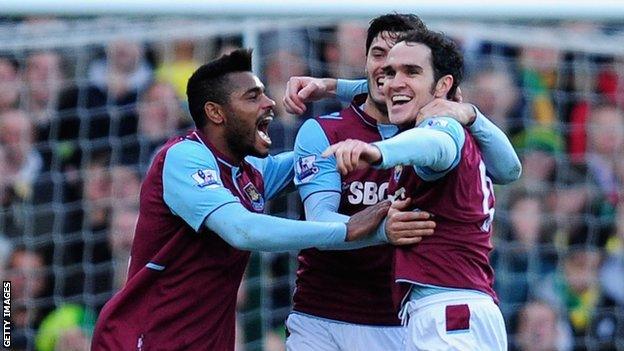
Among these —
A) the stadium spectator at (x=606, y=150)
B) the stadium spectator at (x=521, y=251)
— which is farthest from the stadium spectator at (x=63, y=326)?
the stadium spectator at (x=606, y=150)

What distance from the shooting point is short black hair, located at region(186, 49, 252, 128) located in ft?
20.2

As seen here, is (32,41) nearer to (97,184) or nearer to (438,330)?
(97,184)

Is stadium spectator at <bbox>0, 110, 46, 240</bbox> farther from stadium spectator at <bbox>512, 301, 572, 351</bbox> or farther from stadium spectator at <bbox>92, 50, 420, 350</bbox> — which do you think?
stadium spectator at <bbox>512, 301, 572, 351</bbox>

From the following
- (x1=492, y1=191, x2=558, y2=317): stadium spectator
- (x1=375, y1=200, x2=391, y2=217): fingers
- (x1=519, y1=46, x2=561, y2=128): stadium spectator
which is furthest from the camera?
(x1=519, y1=46, x2=561, y2=128): stadium spectator

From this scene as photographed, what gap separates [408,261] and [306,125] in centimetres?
96

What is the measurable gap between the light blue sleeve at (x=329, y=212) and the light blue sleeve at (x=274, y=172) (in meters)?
0.34

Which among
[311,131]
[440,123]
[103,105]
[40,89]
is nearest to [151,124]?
[103,105]

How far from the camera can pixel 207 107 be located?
6168mm

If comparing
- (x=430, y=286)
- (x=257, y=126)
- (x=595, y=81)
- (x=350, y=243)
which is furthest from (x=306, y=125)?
(x=595, y=81)

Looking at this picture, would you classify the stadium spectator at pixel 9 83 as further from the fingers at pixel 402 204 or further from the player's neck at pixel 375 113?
the fingers at pixel 402 204

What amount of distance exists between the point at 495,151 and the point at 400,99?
16.8 inches

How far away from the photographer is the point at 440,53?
219 inches

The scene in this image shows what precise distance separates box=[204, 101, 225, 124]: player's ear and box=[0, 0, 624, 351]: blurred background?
2.26m

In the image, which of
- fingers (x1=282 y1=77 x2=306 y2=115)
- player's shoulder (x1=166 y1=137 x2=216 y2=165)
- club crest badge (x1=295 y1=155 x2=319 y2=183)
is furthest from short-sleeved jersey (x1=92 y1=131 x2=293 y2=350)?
fingers (x1=282 y1=77 x2=306 y2=115)
